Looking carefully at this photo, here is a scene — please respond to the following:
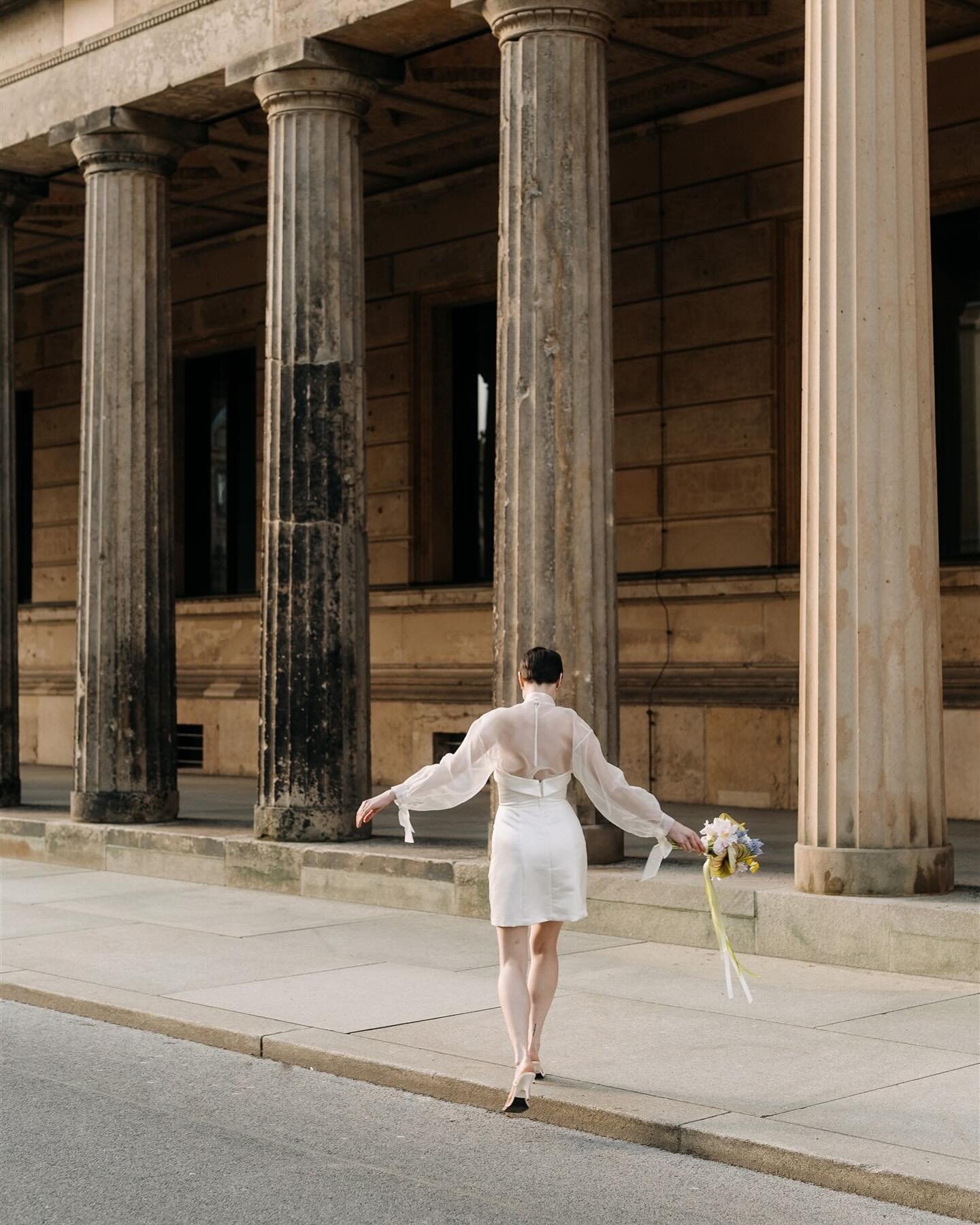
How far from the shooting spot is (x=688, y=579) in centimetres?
1784

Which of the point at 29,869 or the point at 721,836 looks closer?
the point at 721,836

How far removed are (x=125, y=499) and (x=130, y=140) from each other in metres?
3.19

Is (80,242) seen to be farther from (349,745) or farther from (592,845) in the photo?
(592,845)

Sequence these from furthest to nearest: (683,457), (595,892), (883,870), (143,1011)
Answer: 1. (683,457)
2. (595,892)
3. (883,870)
4. (143,1011)

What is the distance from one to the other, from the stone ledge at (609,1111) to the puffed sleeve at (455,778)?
45.5 inches

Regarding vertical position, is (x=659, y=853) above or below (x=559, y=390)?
below

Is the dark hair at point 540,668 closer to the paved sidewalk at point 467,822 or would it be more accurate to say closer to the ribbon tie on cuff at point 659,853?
the ribbon tie on cuff at point 659,853

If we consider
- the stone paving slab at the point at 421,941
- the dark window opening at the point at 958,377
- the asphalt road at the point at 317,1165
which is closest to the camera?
the asphalt road at the point at 317,1165

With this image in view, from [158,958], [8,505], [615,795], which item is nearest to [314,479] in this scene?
[158,958]

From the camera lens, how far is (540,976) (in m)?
7.66

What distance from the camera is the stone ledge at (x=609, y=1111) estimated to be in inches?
250

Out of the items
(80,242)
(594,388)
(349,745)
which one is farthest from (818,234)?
(80,242)

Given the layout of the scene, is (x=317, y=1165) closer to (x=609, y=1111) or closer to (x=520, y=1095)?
(x=520, y=1095)

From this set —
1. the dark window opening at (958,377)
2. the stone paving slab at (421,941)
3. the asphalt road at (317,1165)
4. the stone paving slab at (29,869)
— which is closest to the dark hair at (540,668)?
the asphalt road at (317,1165)
